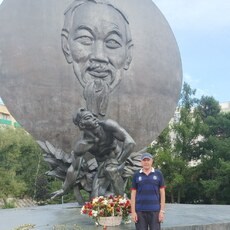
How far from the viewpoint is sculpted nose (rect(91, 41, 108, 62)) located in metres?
8.62

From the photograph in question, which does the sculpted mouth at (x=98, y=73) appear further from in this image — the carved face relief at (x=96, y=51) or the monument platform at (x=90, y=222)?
the monument platform at (x=90, y=222)

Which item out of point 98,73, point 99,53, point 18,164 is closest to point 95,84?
point 98,73

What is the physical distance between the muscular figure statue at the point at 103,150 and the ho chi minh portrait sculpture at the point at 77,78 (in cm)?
3

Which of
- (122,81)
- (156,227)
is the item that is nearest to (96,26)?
(122,81)

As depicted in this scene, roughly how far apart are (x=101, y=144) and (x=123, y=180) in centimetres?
91

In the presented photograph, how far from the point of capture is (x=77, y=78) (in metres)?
8.66

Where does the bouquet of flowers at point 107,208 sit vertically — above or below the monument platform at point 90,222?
above

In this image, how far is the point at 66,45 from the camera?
873cm

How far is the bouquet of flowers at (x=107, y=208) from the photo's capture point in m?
6.02

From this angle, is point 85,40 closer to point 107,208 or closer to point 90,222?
point 90,222

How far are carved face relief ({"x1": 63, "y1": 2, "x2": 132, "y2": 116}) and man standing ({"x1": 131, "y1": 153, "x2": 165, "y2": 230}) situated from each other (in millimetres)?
3907

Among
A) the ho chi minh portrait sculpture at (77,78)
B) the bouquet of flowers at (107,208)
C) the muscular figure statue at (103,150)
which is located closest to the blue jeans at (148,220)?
the bouquet of flowers at (107,208)

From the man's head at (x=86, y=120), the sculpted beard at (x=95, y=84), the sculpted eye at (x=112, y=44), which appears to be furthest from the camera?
the sculpted eye at (x=112, y=44)

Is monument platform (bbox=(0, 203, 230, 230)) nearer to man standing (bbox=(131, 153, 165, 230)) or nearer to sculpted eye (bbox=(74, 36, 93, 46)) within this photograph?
man standing (bbox=(131, 153, 165, 230))
